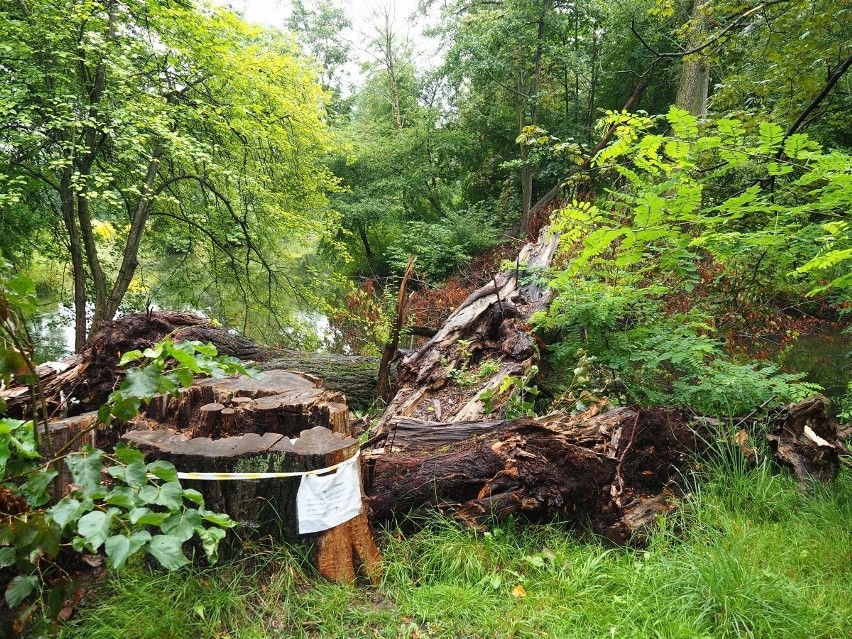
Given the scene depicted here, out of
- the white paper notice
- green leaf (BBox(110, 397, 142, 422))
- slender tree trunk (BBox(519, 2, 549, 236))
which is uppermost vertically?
→ slender tree trunk (BBox(519, 2, 549, 236))

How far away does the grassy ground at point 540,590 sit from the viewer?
1827 mm

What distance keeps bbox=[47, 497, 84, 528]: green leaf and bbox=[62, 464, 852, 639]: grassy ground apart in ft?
2.28

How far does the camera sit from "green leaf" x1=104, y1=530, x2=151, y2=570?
131cm

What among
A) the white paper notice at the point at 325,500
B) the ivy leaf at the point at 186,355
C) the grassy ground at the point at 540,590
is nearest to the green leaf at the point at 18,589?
the grassy ground at the point at 540,590

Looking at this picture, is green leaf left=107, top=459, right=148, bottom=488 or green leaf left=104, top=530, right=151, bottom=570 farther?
green leaf left=107, top=459, right=148, bottom=488


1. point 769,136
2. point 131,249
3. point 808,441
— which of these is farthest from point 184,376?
point 131,249

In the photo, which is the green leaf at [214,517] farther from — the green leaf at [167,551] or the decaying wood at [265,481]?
the decaying wood at [265,481]

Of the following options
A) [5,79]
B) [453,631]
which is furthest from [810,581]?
[5,79]

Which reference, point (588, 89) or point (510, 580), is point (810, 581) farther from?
point (588, 89)

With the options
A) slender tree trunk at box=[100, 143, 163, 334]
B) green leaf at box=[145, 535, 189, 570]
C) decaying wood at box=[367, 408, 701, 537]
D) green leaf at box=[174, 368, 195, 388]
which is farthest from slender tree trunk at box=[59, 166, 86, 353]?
green leaf at box=[145, 535, 189, 570]

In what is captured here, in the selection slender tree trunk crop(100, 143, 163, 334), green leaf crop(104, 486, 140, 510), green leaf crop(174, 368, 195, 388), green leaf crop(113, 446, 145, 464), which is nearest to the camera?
green leaf crop(104, 486, 140, 510)

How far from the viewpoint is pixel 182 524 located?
146cm

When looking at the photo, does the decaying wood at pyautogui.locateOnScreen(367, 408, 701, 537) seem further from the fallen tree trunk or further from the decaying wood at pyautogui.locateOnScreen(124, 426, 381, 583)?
the fallen tree trunk

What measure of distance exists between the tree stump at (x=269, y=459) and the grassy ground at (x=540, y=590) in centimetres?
12
